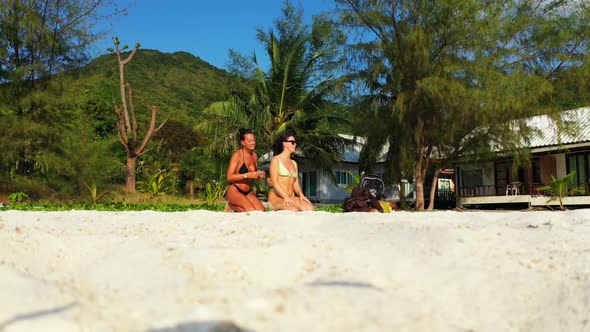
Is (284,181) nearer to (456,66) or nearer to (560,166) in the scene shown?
(456,66)

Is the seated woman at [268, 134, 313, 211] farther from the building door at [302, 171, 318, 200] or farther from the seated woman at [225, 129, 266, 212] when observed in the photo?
the building door at [302, 171, 318, 200]

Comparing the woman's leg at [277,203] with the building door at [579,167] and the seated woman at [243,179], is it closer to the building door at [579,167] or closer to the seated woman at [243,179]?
the seated woman at [243,179]

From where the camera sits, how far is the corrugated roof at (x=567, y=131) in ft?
52.1

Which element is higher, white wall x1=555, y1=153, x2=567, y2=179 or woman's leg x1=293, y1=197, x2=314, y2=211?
white wall x1=555, y1=153, x2=567, y2=179

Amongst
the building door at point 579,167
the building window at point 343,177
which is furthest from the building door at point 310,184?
the building door at point 579,167

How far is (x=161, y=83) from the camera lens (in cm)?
4753

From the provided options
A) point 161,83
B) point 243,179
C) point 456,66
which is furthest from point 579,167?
point 161,83

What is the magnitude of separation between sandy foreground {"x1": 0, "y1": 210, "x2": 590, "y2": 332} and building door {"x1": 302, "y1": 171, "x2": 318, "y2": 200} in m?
21.5

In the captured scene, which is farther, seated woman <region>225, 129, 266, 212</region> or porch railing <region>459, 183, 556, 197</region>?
porch railing <region>459, 183, 556, 197</region>

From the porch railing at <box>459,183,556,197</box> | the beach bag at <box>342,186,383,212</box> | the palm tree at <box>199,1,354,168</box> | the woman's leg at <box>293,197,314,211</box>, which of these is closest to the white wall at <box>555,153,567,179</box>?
the porch railing at <box>459,183,556,197</box>

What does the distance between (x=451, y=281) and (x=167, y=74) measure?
179ft

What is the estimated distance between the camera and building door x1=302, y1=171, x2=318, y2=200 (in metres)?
24.7

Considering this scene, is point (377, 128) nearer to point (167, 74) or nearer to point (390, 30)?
point (390, 30)

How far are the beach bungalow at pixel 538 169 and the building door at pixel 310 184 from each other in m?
7.10
